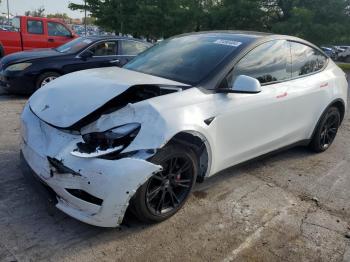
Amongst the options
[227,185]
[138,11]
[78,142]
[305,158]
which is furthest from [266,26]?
[78,142]

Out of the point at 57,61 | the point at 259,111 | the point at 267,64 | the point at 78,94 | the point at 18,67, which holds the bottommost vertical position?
the point at 18,67

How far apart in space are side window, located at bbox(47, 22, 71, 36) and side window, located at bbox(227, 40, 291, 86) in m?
9.95

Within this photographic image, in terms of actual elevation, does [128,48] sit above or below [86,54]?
above

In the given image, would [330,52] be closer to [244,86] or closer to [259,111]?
[259,111]

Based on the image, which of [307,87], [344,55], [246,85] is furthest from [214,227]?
[344,55]

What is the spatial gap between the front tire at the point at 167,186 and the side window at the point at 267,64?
3.15 ft

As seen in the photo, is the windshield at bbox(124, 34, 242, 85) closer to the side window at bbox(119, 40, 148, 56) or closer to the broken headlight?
the broken headlight

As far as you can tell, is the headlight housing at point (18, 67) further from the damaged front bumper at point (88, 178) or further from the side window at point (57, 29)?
the side window at point (57, 29)

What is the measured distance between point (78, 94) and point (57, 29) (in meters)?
10.4

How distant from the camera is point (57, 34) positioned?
1270 centimetres

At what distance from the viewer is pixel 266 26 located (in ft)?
68.9

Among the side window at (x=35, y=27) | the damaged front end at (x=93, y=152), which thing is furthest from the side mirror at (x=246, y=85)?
the side window at (x=35, y=27)

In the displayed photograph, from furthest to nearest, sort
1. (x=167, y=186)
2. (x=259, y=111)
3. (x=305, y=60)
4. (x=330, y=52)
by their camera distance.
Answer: (x=330, y=52), (x=305, y=60), (x=259, y=111), (x=167, y=186)

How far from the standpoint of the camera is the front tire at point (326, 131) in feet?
16.6
